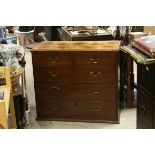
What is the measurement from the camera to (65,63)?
2.68 metres

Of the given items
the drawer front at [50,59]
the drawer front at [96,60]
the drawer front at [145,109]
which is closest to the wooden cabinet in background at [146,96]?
the drawer front at [145,109]

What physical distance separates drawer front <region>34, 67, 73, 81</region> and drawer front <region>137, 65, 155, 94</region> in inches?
36.6

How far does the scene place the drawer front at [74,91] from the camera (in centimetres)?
270

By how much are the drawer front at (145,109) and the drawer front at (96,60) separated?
706 mm

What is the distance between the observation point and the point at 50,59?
8.84ft

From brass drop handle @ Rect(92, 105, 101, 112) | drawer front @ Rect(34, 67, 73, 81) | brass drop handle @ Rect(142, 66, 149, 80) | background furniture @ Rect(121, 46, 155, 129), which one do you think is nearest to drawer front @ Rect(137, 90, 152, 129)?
background furniture @ Rect(121, 46, 155, 129)

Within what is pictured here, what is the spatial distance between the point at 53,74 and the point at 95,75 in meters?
0.39

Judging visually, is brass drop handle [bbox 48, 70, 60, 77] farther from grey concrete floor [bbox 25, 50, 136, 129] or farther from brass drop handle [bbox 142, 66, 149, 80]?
brass drop handle [bbox 142, 66, 149, 80]

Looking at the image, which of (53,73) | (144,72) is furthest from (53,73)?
(144,72)

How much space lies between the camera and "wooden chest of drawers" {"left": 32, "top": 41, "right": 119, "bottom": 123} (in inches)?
104

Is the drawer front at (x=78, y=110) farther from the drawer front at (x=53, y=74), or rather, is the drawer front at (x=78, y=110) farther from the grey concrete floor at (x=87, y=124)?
the drawer front at (x=53, y=74)
